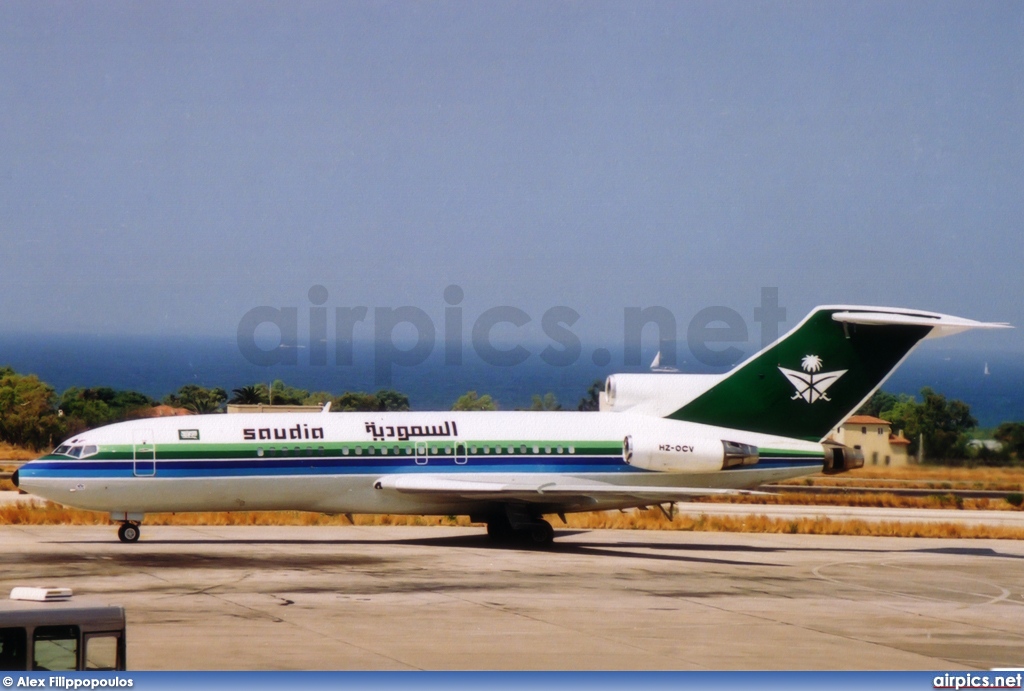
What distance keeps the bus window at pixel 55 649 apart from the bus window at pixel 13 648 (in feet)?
0.32

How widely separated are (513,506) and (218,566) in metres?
7.48

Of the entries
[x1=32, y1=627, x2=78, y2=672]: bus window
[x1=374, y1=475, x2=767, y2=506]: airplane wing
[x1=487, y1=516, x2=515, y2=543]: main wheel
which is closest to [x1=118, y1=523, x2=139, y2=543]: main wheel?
[x1=374, y1=475, x2=767, y2=506]: airplane wing

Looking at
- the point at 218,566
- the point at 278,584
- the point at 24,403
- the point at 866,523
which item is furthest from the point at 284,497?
the point at 24,403

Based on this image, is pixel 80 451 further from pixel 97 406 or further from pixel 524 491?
pixel 97 406

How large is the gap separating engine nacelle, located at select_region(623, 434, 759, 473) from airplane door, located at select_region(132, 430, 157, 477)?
10318 mm

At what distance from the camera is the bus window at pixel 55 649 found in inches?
427

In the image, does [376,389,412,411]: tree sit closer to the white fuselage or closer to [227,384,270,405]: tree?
[227,384,270,405]: tree

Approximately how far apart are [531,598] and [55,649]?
1079 centimetres

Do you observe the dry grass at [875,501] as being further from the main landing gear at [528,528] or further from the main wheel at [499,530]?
the main landing gear at [528,528]

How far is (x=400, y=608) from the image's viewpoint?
19.5m

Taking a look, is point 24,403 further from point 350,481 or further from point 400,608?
point 400,608

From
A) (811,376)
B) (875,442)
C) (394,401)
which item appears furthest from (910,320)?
(394,401)

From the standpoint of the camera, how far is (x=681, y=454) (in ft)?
94.4

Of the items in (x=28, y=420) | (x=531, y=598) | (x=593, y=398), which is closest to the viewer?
(x=531, y=598)
